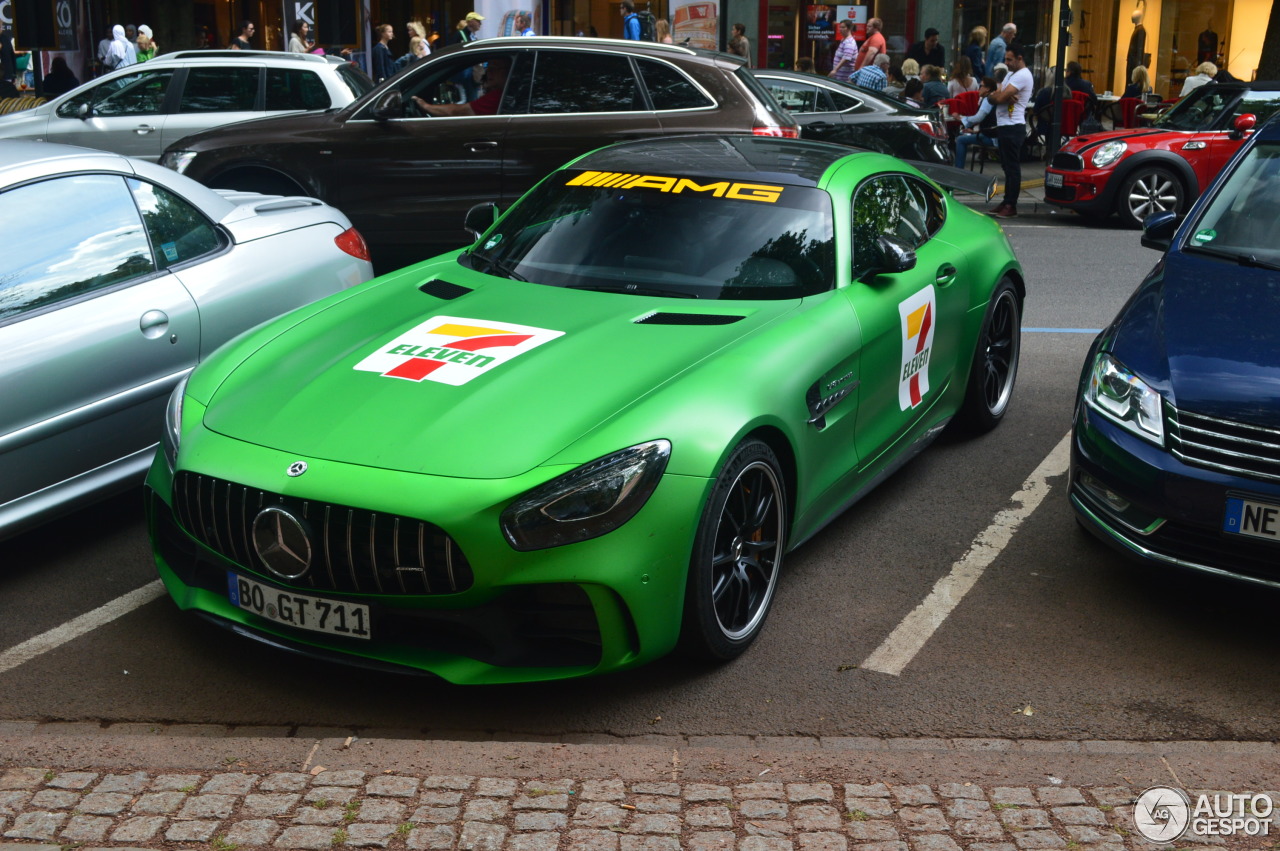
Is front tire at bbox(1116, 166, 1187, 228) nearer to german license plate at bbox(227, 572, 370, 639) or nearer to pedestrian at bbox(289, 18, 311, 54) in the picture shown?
german license plate at bbox(227, 572, 370, 639)

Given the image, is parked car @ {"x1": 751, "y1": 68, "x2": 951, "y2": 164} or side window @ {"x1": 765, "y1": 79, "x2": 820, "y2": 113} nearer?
parked car @ {"x1": 751, "y1": 68, "x2": 951, "y2": 164}

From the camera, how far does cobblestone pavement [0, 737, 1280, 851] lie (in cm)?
313

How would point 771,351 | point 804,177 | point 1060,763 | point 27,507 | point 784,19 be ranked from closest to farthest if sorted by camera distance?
1. point 1060,763
2. point 771,351
3. point 27,507
4. point 804,177
5. point 784,19

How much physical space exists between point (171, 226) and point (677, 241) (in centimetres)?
217

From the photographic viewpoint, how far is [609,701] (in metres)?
3.96

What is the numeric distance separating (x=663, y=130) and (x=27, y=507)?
5815mm

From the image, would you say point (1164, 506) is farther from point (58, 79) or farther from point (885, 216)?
point (58, 79)

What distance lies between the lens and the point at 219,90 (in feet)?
41.6

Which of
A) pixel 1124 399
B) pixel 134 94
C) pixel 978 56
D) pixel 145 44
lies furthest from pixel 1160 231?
pixel 145 44

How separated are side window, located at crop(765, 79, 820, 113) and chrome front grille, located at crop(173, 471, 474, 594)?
33.5 ft

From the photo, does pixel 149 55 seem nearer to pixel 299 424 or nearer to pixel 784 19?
pixel 784 19

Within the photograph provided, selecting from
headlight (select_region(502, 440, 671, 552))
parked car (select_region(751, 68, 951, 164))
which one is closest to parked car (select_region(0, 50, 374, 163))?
parked car (select_region(751, 68, 951, 164))

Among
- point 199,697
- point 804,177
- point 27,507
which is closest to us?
point 199,697

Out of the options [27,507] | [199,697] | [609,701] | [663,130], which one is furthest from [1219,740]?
[663,130]
